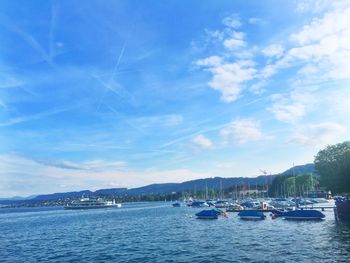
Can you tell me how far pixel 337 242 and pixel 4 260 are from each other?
56715mm

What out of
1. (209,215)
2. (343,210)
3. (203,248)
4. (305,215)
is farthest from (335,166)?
(203,248)

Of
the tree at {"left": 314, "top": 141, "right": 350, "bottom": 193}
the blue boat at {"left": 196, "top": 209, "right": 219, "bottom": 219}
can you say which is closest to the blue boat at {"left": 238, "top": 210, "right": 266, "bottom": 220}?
the blue boat at {"left": 196, "top": 209, "right": 219, "bottom": 219}

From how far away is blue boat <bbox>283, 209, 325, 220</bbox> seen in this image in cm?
10319

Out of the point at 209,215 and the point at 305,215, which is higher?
the point at 305,215

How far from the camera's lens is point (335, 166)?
3996 inches

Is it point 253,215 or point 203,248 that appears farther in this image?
point 253,215

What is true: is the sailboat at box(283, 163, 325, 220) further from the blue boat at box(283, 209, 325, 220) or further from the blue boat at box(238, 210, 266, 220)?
the blue boat at box(238, 210, 266, 220)

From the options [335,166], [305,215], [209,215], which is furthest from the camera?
[209,215]

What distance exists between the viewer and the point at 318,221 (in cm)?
10012

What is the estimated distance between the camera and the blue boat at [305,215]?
10319 cm

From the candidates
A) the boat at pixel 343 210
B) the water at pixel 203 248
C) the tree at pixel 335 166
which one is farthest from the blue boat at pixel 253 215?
the water at pixel 203 248

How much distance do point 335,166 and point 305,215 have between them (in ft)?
53.2

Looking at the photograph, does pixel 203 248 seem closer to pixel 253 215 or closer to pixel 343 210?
pixel 343 210

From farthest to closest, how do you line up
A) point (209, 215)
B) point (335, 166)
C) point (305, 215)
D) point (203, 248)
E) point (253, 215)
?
point (209, 215), point (253, 215), point (305, 215), point (335, 166), point (203, 248)
